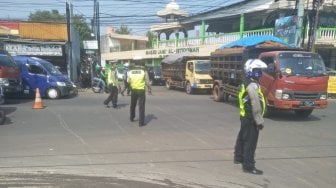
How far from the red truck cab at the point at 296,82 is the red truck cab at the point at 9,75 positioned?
10.6 m

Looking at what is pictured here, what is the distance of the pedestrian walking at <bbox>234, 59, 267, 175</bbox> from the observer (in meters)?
7.27

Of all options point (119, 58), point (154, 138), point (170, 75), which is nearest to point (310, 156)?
point (154, 138)

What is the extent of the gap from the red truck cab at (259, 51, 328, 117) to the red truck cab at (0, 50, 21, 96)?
10.6 m

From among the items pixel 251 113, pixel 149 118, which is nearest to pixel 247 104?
pixel 251 113

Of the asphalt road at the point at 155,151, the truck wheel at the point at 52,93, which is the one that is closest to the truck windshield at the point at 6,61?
the truck wheel at the point at 52,93

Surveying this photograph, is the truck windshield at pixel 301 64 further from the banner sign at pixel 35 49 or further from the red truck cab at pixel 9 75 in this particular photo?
the banner sign at pixel 35 49

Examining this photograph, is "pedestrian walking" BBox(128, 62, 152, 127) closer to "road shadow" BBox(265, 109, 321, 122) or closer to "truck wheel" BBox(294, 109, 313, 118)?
"road shadow" BBox(265, 109, 321, 122)

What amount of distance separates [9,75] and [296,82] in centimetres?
1179

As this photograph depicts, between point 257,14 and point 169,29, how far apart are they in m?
16.1

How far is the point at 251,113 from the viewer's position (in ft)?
24.2

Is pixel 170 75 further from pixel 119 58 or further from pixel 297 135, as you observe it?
pixel 119 58

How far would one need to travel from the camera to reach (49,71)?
21.4 metres

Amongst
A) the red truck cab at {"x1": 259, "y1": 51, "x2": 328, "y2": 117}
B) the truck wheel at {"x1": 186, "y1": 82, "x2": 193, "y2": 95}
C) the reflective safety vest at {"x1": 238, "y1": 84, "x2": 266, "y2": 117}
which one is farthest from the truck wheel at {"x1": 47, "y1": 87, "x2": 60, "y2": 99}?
the reflective safety vest at {"x1": 238, "y1": 84, "x2": 266, "y2": 117}

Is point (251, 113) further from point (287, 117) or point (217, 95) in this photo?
point (217, 95)
